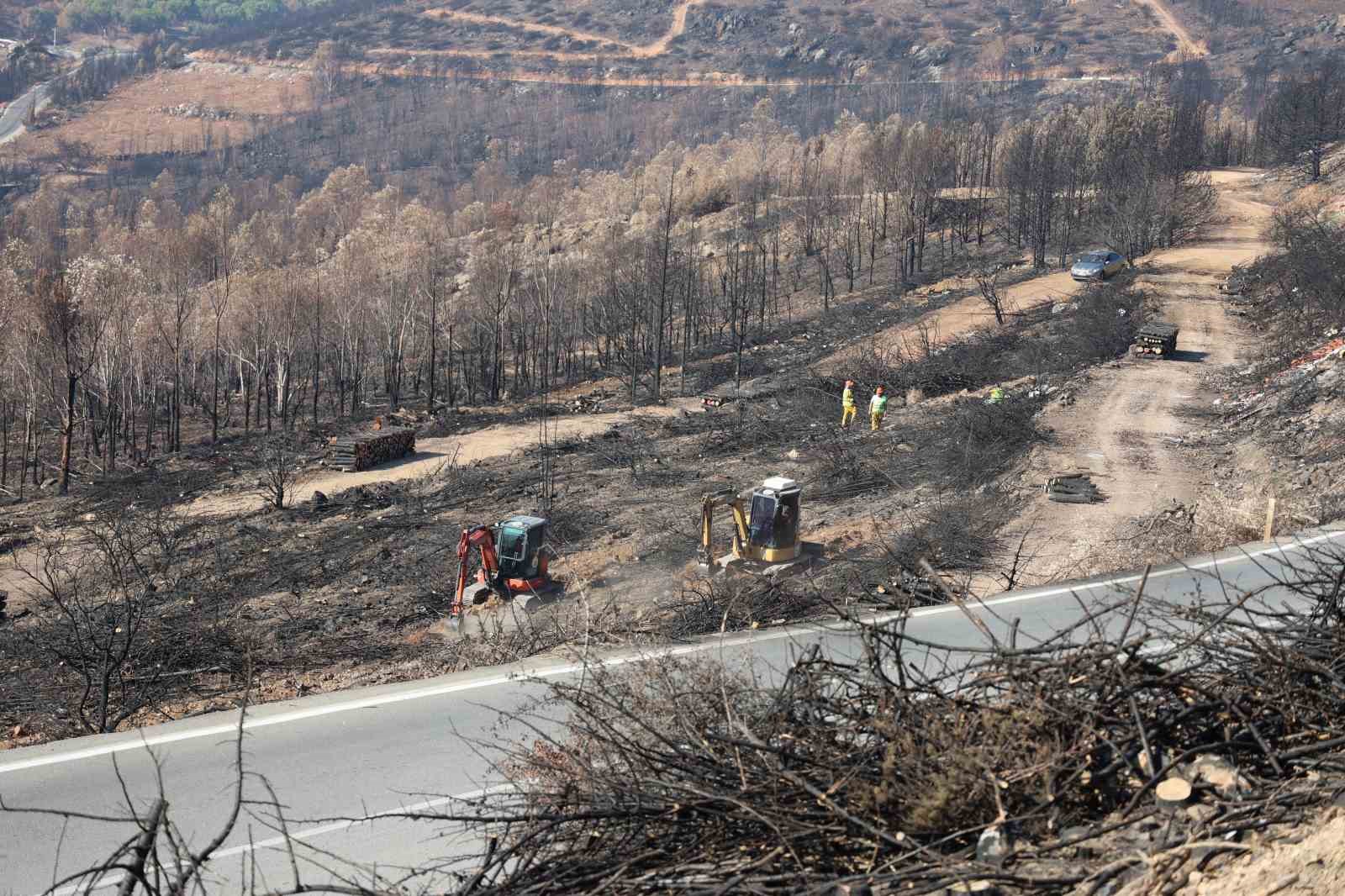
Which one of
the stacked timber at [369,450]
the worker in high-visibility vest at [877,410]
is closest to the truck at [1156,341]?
the worker in high-visibility vest at [877,410]

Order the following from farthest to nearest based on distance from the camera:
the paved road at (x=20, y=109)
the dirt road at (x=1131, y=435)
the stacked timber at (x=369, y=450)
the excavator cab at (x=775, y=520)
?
the paved road at (x=20, y=109) → the stacked timber at (x=369, y=450) → the dirt road at (x=1131, y=435) → the excavator cab at (x=775, y=520)

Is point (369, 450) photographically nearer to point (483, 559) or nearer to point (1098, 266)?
point (483, 559)

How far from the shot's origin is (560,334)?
204 feet

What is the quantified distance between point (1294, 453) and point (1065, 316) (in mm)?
20313

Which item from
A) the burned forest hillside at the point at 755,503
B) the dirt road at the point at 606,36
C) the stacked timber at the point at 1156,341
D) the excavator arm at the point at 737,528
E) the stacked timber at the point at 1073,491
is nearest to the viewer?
the burned forest hillside at the point at 755,503

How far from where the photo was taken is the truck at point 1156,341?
32688mm

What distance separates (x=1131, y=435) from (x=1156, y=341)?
9.64m

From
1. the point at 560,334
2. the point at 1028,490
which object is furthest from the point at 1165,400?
the point at 560,334

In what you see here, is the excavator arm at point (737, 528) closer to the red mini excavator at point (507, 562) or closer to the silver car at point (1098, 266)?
the red mini excavator at point (507, 562)

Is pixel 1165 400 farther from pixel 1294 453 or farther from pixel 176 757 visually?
pixel 176 757

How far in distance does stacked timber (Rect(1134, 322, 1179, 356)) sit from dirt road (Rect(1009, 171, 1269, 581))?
14.9 inches

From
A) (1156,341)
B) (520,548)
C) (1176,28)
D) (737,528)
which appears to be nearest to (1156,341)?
(1156,341)

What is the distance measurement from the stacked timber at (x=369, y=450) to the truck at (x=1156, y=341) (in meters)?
22.6

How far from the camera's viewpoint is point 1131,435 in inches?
957
